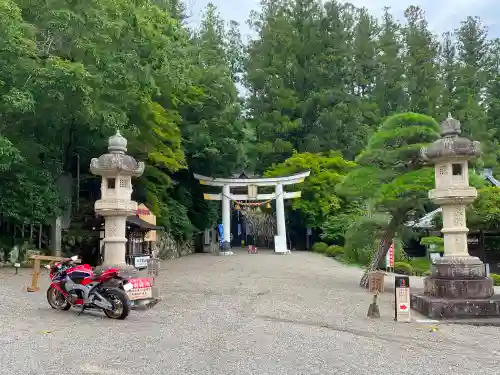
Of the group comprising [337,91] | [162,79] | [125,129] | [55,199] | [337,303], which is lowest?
[337,303]

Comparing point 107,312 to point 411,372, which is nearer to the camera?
point 411,372

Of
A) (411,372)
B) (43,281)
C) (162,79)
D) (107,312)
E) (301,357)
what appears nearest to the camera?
(411,372)

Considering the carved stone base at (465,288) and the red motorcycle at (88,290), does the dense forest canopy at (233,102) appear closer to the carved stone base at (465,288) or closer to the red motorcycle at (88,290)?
the carved stone base at (465,288)

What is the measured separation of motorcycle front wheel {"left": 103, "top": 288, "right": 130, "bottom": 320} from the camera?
8.06 metres

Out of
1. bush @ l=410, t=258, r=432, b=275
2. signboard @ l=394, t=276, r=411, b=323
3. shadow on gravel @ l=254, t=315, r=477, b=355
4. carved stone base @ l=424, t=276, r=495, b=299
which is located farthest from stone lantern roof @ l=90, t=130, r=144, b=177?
bush @ l=410, t=258, r=432, b=275

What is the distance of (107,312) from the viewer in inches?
323

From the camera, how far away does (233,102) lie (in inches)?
1142

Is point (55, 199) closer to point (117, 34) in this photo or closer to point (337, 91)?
point (117, 34)

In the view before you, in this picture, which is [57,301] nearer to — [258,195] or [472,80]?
[258,195]

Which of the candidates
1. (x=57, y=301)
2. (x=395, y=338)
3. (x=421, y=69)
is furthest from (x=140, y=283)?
(x=421, y=69)

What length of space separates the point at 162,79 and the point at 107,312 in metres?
11.1

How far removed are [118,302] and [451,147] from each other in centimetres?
693

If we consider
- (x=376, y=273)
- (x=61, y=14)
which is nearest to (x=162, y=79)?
(x=61, y=14)

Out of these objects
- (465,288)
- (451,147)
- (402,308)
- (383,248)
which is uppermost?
(451,147)
